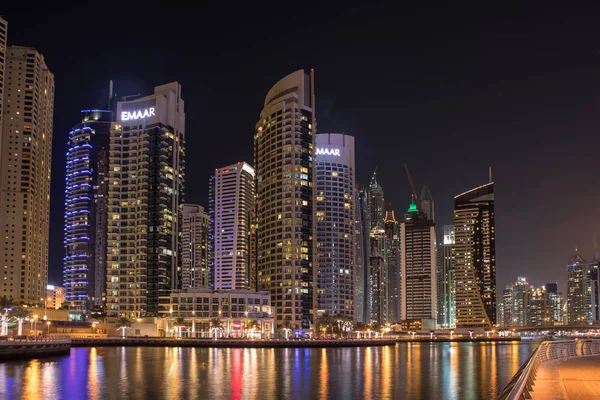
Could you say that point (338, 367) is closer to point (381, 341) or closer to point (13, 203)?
point (381, 341)

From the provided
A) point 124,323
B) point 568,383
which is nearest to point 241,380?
point 568,383

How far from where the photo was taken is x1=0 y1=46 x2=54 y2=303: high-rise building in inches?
7328

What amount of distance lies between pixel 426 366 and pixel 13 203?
131567 millimetres

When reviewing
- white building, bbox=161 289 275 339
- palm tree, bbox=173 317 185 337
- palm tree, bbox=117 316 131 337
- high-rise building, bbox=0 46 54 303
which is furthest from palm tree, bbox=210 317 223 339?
high-rise building, bbox=0 46 54 303

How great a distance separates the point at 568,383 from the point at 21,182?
177260mm

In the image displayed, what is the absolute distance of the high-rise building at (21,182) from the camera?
611ft

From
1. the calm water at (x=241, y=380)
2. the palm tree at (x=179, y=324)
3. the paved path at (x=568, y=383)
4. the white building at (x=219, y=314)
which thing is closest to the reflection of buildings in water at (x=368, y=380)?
the calm water at (x=241, y=380)

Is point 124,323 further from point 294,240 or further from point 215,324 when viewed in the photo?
point 294,240

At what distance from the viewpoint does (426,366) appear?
103000 mm

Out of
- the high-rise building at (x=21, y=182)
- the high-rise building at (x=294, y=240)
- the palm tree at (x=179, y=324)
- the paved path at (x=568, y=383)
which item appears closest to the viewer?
the paved path at (x=568, y=383)

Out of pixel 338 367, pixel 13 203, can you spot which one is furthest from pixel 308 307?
pixel 338 367

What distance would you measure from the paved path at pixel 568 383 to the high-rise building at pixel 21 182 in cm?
16270

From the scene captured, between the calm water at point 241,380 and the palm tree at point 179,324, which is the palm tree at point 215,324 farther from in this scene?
the calm water at point 241,380

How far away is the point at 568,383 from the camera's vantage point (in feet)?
131
